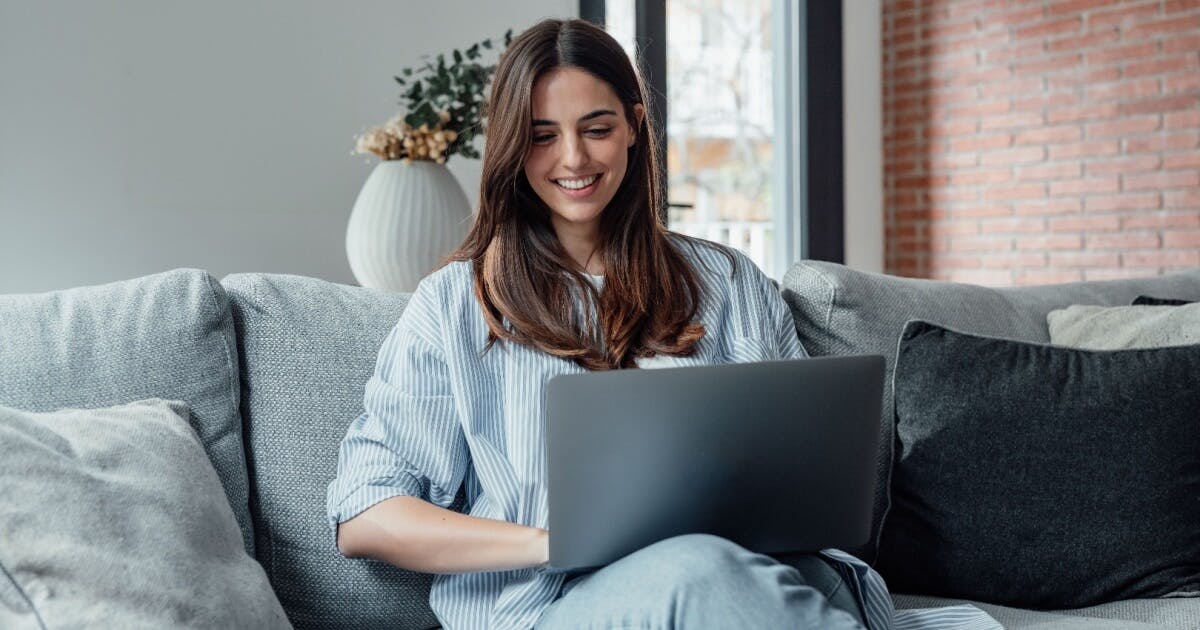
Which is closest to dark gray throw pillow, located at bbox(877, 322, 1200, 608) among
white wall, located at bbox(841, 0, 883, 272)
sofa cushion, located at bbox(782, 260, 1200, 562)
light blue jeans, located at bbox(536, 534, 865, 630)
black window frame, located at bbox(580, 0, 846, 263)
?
sofa cushion, located at bbox(782, 260, 1200, 562)

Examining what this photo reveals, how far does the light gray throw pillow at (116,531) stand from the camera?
3.39 feet

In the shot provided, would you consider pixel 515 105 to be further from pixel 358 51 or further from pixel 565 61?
pixel 358 51

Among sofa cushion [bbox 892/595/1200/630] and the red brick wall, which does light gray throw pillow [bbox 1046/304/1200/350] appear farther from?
the red brick wall

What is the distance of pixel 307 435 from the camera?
145cm

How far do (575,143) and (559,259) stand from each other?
0.16 meters

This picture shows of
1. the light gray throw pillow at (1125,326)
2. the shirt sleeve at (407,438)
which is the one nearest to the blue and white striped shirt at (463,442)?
the shirt sleeve at (407,438)

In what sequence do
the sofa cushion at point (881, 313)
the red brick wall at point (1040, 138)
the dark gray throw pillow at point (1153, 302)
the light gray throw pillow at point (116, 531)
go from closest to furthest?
1. the light gray throw pillow at point (116, 531)
2. the sofa cushion at point (881, 313)
3. the dark gray throw pillow at point (1153, 302)
4. the red brick wall at point (1040, 138)

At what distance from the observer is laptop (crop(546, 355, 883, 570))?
107 centimetres

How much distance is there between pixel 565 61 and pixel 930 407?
70 centimetres

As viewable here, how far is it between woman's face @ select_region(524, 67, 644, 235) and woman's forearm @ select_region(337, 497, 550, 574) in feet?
1.46

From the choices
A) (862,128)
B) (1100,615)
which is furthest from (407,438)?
(862,128)

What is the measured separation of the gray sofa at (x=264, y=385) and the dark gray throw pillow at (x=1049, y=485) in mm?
40

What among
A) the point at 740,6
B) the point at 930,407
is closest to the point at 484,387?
the point at 930,407

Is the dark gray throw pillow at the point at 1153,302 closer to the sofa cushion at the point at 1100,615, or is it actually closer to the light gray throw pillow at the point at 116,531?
the sofa cushion at the point at 1100,615
